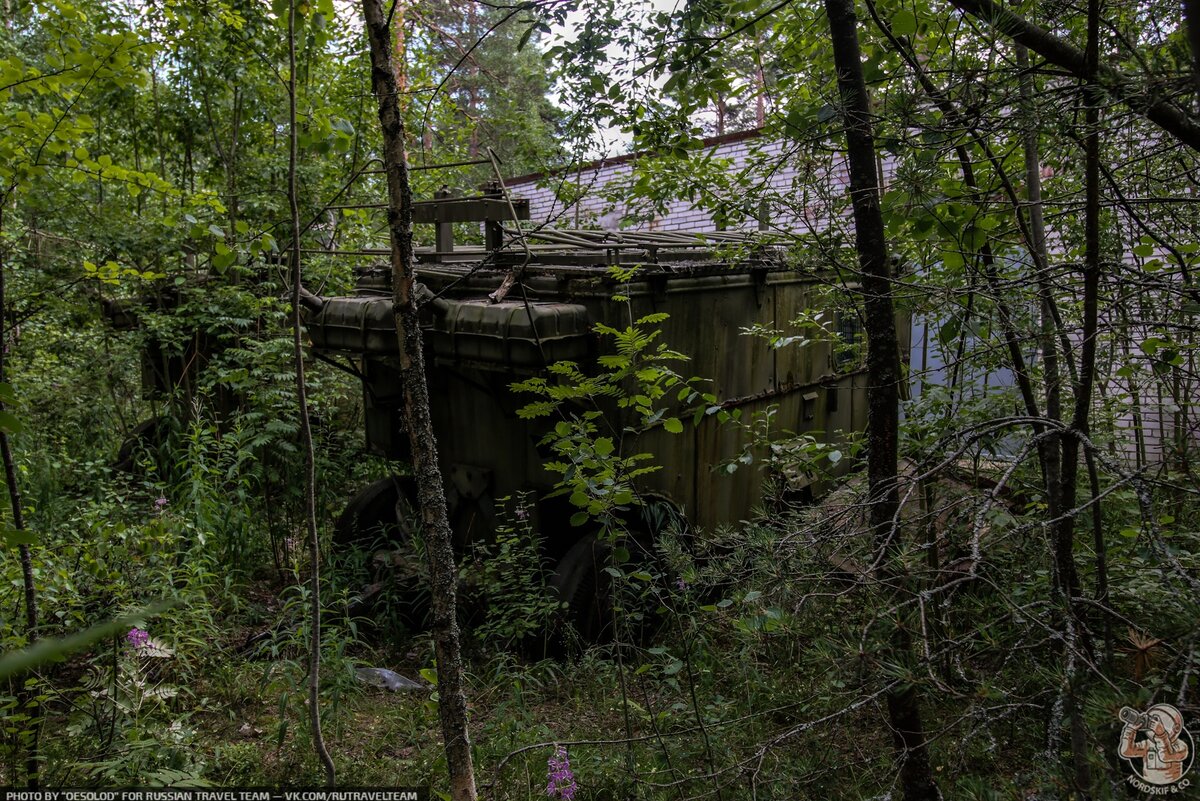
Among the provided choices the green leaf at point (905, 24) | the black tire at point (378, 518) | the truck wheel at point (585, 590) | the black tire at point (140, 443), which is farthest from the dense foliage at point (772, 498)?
the black tire at point (140, 443)

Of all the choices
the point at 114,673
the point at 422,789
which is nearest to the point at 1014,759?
the point at 422,789

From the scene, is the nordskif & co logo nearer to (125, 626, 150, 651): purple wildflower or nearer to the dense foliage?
the dense foliage

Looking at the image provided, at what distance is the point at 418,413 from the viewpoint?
2256 mm

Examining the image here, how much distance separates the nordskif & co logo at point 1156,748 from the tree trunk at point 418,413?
5.25 ft

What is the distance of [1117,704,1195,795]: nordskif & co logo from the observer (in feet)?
4.40

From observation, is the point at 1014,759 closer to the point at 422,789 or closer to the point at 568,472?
the point at 568,472

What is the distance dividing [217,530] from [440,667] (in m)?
3.70

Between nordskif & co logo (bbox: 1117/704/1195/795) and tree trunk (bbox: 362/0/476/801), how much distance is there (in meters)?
1.60

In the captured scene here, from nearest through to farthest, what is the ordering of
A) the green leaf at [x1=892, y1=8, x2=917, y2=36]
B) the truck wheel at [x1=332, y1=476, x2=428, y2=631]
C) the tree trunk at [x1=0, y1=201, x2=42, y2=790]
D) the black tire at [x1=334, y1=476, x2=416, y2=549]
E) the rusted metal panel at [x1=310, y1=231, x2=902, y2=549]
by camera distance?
the green leaf at [x1=892, y1=8, x2=917, y2=36] → the tree trunk at [x1=0, y1=201, x2=42, y2=790] → the rusted metal panel at [x1=310, y1=231, x2=902, y2=549] → the truck wheel at [x1=332, y1=476, x2=428, y2=631] → the black tire at [x1=334, y1=476, x2=416, y2=549]

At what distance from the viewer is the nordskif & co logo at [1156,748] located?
1342 mm

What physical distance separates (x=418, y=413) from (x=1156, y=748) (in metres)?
1.84

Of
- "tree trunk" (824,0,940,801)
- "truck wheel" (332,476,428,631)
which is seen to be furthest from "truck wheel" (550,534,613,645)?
"tree trunk" (824,0,940,801)

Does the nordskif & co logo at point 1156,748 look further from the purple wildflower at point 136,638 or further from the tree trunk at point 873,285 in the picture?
the purple wildflower at point 136,638

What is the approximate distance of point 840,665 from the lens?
1709 mm
